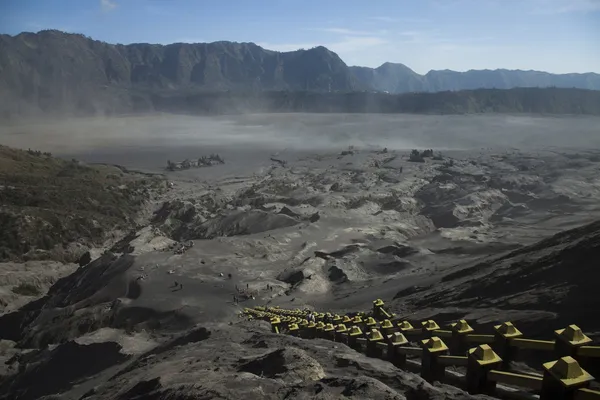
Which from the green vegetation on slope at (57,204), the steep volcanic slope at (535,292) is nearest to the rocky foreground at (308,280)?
the steep volcanic slope at (535,292)

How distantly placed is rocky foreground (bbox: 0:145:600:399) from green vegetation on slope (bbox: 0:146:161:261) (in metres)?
8.48

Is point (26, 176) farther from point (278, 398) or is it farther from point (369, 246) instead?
point (278, 398)

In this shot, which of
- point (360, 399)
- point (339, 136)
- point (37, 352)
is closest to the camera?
point (360, 399)

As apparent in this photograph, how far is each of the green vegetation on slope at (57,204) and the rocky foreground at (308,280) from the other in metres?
8.48

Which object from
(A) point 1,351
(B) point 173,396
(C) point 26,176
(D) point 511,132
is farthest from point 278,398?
(D) point 511,132

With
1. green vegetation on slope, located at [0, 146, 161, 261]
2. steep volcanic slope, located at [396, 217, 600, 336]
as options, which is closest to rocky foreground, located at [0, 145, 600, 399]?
steep volcanic slope, located at [396, 217, 600, 336]

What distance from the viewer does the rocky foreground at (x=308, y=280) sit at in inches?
405

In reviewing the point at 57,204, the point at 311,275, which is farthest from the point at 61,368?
the point at 57,204

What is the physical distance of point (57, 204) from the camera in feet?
234

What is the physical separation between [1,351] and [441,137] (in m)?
145

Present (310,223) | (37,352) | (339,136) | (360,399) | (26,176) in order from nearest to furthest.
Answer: (360,399) → (37,352) → (310,223) → (26,176) → (339,136)

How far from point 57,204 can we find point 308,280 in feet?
169

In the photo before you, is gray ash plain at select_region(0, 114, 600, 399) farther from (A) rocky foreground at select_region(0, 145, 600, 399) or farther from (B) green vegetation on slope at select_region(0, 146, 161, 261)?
(B) green vegetation on slope at select_region(0, 146, 161, 261)

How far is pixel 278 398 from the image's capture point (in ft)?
24.7
